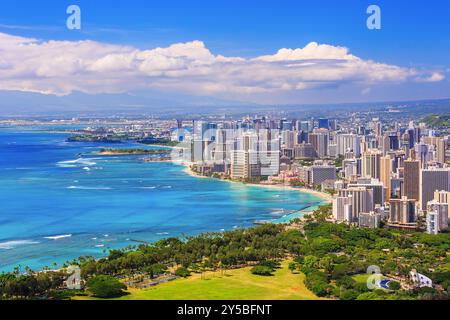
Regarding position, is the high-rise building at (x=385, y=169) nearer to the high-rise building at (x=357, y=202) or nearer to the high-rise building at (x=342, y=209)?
the high-rise building at (x=357, y=202)

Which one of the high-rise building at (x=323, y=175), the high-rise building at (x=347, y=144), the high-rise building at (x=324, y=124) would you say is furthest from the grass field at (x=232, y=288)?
the high-rise building at (x=324, y=124)

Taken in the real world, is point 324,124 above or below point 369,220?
above

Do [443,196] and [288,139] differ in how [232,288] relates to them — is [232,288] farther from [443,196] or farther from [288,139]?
[288,139]

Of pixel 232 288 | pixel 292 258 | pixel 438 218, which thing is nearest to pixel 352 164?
pixel 438 218

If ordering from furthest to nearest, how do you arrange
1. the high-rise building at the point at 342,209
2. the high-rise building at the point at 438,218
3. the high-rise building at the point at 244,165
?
the high-rise building at the point at 244,165 → the high-rise building at the point at 342,209 → the high-rise building at the point at 438,218

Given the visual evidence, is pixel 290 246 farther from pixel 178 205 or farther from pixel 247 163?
pixel 247 163
